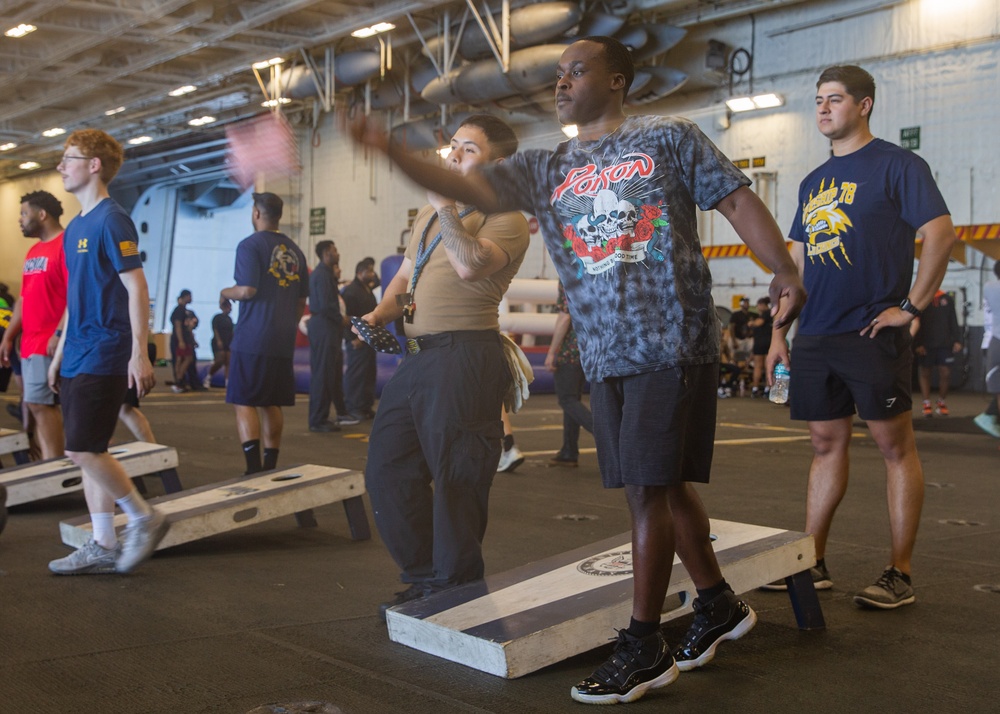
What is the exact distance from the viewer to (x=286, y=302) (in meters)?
6.00

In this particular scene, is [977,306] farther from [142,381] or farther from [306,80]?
[142,381]

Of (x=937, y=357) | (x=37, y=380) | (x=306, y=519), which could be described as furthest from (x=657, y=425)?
(x=937, y=357)

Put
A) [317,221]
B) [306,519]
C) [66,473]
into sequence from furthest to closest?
[317,221]
[66,473]
[306,519]

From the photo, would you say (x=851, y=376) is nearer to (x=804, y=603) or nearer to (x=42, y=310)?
(x=804, y=603)

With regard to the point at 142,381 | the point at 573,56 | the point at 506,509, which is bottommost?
the point at 506,509

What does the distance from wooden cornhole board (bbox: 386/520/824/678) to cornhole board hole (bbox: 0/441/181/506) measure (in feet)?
9.65

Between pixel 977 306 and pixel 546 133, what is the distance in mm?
8151

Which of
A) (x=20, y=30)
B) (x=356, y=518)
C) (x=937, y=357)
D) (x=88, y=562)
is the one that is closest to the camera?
(x=88, y=562)

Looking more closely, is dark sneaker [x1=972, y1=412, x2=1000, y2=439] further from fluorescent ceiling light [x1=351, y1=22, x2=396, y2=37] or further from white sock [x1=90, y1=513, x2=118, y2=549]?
fluorescent ceiling light [x1=351, y1=22, x2=396, y2=37]

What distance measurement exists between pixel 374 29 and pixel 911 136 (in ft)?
29.1

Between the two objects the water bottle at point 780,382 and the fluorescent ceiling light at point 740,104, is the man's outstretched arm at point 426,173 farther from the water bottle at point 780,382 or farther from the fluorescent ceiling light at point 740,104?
the fluorescent ceiling light at point 740,104

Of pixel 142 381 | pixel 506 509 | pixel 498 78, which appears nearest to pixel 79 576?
pixel 142 381

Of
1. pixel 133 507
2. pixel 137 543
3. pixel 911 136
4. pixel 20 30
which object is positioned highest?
pixel 20 30

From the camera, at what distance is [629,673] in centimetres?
247
